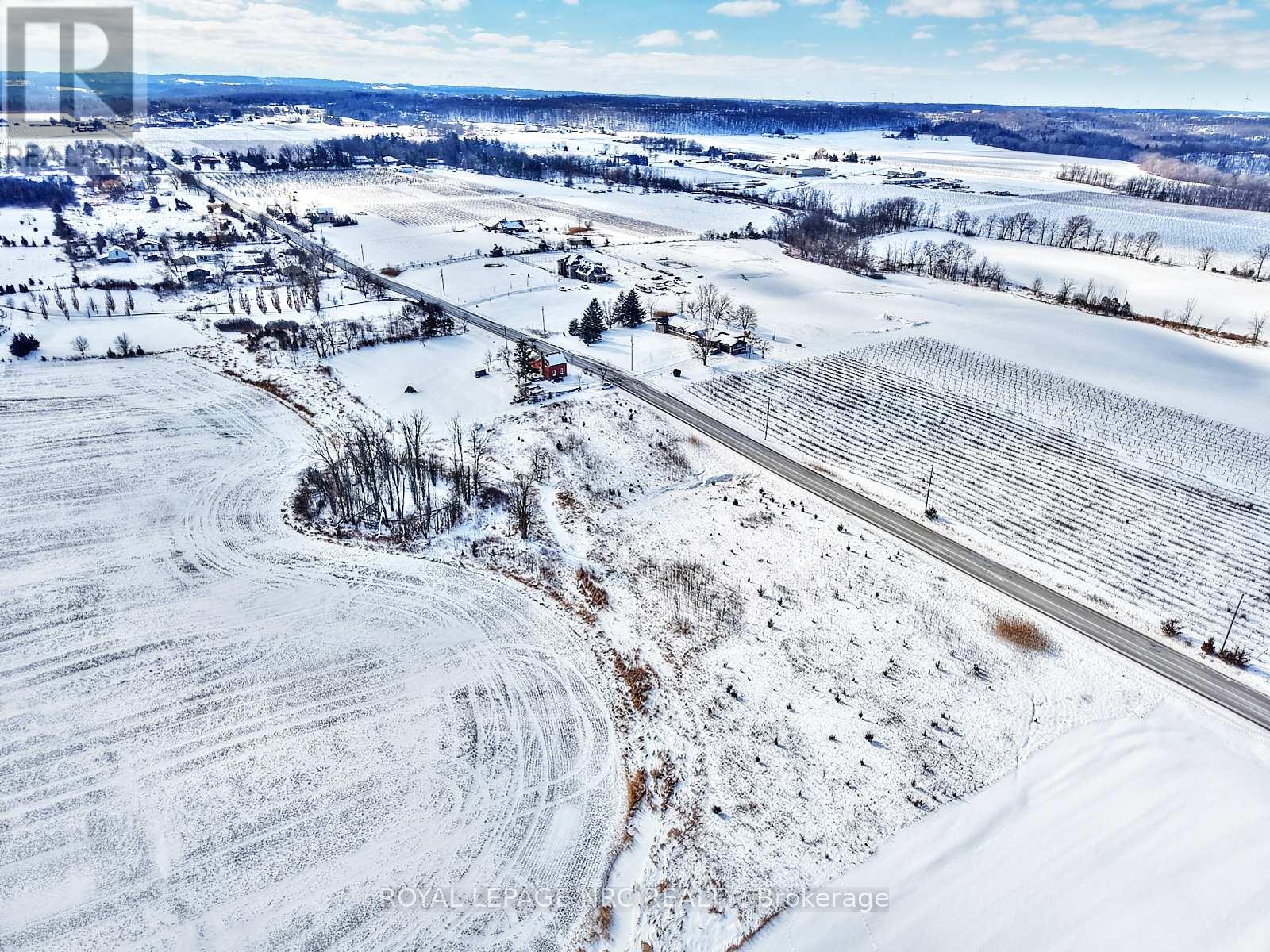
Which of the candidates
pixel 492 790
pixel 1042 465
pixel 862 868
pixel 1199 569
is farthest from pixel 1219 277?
pixel 492 790

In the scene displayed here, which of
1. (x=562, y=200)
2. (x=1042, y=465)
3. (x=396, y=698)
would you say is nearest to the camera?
(x=396, y=698)

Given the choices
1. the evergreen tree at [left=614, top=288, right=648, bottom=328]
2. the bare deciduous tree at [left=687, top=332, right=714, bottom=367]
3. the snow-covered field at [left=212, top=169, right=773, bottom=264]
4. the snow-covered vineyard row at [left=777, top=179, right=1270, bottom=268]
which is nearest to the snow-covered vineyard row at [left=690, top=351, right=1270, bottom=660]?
the bare deciduous tree at [left=687, top=332, right=714, bottom=367]

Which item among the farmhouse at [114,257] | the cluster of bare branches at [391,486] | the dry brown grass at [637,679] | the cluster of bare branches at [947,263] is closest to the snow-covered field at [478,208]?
the farmhouse at [114,257]

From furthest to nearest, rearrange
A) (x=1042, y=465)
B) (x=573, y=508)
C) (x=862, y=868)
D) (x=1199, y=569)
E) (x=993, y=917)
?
(x=1042, y=465) → (x=573, y=508) → (x=1199, y=569) → (x=862, y=868) → (x=993, y=917)

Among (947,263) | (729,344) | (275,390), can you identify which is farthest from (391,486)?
(947,263)

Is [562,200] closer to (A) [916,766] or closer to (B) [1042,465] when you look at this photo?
(B) [1042,465]

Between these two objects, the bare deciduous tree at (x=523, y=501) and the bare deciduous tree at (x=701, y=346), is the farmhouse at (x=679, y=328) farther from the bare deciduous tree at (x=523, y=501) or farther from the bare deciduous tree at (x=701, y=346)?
the bare deciduous tree at (x=523, y=501)

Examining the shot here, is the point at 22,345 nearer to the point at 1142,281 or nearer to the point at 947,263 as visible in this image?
the point at 947,263
